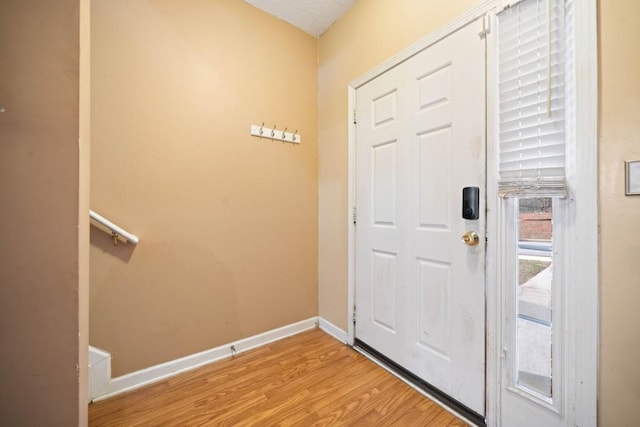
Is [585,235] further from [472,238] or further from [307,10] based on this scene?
[307,10]

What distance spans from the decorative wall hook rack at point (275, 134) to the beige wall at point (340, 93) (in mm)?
270

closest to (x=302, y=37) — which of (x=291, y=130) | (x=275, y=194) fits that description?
(x=291, y=130)

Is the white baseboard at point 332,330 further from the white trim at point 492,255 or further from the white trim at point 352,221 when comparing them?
the white trim at point 492,255

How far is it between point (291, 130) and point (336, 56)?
2.48 ft

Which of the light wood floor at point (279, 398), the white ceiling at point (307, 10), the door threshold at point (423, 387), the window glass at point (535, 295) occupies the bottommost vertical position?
the light wood floor at point (279, 398)

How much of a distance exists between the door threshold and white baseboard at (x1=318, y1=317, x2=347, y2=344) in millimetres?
123

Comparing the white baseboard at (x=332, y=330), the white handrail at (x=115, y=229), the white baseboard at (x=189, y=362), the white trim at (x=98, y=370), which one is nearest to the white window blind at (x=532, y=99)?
the white baseboard at (x=332, y=330)

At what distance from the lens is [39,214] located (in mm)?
785

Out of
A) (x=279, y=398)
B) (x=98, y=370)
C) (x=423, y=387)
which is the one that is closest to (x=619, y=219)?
(x=423, y=387)

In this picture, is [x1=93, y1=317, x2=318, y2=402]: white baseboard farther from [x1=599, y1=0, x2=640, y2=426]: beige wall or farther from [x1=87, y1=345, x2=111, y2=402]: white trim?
[x1=599, y1=0, x2=640, y2=426]: beige wall

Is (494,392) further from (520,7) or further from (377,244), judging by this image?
(520,7)

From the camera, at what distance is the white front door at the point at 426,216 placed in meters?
1.28

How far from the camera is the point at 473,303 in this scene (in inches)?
50.4

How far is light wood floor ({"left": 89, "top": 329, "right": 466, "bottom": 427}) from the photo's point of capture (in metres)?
1.31
